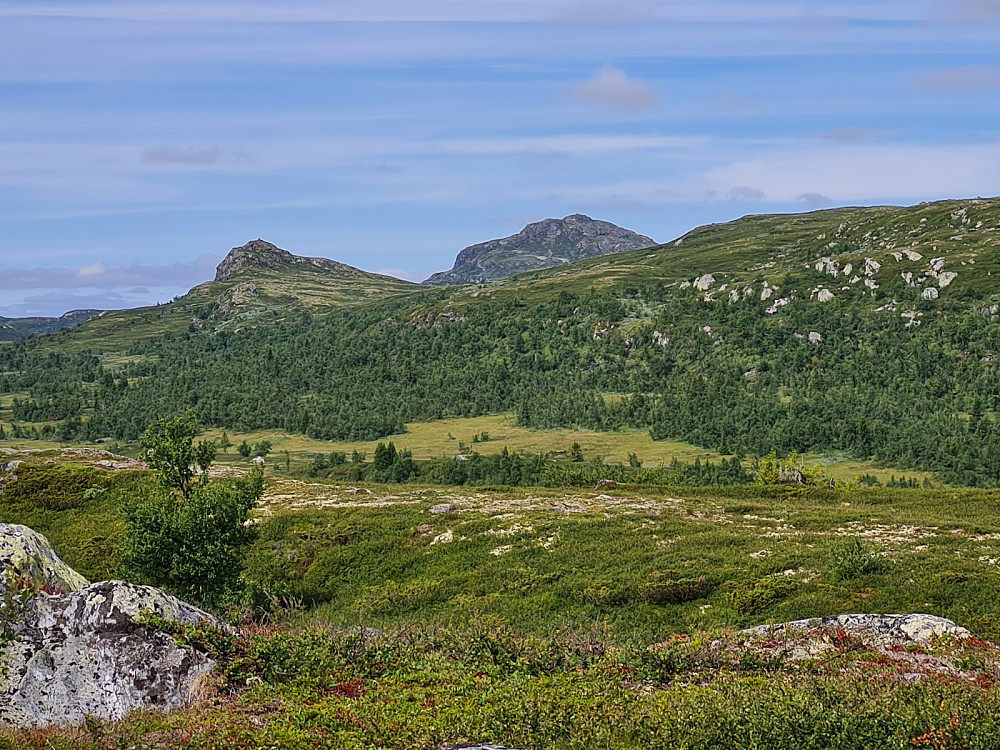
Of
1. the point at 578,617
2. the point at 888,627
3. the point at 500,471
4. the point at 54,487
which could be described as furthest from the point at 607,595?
the point at 500,471

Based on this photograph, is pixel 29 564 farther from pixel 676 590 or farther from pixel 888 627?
pixel 676 590

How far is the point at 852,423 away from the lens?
19050 cm

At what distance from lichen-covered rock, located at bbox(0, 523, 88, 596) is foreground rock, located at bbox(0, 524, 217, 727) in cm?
6

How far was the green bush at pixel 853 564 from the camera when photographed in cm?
3522

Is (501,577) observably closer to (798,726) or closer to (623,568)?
(623,568)

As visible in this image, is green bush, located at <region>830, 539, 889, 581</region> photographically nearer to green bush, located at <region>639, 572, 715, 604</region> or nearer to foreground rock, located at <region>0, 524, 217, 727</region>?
green bush, located at <region>639, 572, 715, 604</region>

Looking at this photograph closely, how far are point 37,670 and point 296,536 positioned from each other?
125 ft

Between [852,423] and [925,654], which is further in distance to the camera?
[852,423]

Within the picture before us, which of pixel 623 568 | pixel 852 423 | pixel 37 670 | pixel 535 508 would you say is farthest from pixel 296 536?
pixel 852 423

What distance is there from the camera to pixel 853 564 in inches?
1398

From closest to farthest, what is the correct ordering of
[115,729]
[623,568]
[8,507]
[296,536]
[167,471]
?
[115,729], [623,568], [167,471], [296,536], [8,507]

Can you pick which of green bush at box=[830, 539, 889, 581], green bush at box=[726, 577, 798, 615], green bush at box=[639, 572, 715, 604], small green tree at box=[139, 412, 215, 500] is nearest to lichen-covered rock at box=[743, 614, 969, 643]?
green bush at box=[726, 577, 798, 615]

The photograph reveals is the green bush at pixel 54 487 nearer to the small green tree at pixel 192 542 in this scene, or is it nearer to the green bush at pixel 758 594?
the small green tree at pixel 192 542

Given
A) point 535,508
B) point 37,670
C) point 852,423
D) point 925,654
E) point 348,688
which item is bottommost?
point 852,423
